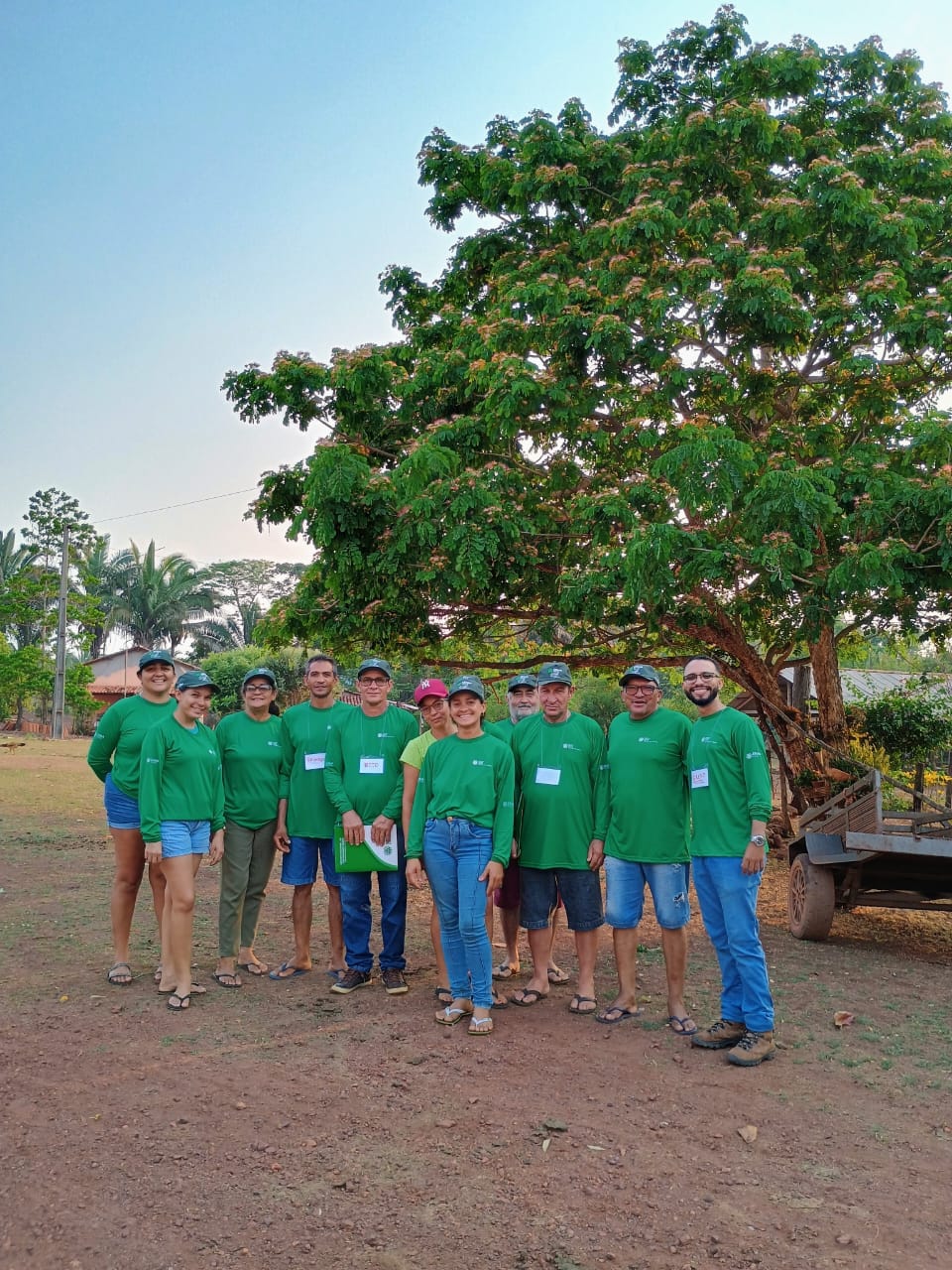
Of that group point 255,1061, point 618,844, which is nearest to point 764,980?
point 618,844

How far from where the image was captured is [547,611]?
37.0ft

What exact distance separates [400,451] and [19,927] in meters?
5.50

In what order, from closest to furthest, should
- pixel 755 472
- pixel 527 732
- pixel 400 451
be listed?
pixel 527 732 → pixel 755 472 → pixel 400 451

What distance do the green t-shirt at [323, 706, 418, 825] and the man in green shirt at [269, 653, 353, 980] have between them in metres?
0.14

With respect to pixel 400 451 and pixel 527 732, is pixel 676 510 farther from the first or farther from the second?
pixel 527 732

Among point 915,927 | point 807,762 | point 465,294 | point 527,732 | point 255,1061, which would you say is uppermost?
point 465,294

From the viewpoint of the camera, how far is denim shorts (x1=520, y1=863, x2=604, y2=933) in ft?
18.4

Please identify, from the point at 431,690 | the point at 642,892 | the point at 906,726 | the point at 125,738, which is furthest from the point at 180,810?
the point at 906,726

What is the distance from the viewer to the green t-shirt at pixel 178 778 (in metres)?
5.54

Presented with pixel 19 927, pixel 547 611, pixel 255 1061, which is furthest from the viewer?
pixel 547 611

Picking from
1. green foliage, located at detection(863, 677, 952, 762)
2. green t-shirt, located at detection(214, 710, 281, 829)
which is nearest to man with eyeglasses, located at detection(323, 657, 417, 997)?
green t-shirt, located at detection(214, 710, 281, 829)

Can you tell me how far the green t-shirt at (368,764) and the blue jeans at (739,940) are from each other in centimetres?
185

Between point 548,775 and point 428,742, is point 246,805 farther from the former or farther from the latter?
point 548,775

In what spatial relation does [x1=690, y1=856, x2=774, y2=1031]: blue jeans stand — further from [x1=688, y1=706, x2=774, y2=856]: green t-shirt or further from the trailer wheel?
the trailer wheel
